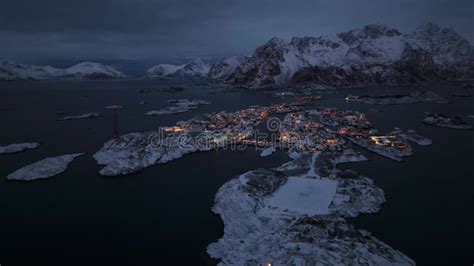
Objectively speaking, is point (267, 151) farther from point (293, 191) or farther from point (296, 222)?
point (296, 222)

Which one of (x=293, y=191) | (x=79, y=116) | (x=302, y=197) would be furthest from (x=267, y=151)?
(x=79, y=116)

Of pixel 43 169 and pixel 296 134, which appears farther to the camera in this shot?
pixel 296 134

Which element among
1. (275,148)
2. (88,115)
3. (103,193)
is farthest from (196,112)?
(103,193)

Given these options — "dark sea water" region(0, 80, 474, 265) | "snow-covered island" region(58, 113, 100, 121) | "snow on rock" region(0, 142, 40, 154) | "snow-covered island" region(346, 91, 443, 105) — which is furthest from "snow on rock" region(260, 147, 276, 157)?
"snow-covered island" region(346, 91, 443, 105)

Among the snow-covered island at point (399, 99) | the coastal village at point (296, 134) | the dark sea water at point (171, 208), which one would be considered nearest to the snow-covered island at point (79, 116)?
the dark sea water at point (171, 208)

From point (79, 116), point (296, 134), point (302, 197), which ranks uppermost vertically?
point (296, 134)

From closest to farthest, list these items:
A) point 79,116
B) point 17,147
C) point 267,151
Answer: point 267,151, point 17,147, point 79,116
